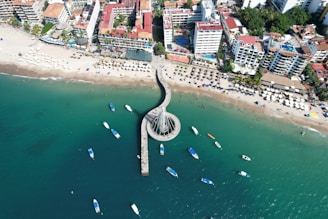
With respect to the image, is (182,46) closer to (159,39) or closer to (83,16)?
(159,39)

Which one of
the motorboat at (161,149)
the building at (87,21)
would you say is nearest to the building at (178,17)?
the building at (87,21)

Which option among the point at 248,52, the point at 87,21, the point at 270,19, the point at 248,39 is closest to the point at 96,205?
the point at 248,52

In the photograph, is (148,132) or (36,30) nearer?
(148,132)

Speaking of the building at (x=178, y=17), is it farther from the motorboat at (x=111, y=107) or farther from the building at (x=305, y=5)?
the building at (x=305, y=5)

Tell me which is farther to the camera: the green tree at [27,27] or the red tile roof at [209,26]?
the green tree at [27,27]

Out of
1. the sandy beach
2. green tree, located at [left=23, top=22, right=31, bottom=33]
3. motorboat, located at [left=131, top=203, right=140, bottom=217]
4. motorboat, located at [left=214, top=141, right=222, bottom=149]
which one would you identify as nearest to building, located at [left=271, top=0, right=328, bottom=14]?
the sandy beach

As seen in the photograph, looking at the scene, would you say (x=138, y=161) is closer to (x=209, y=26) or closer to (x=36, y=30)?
(x=209, y=26)

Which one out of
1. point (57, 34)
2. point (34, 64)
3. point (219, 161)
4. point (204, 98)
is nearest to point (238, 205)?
point (219, 161)
